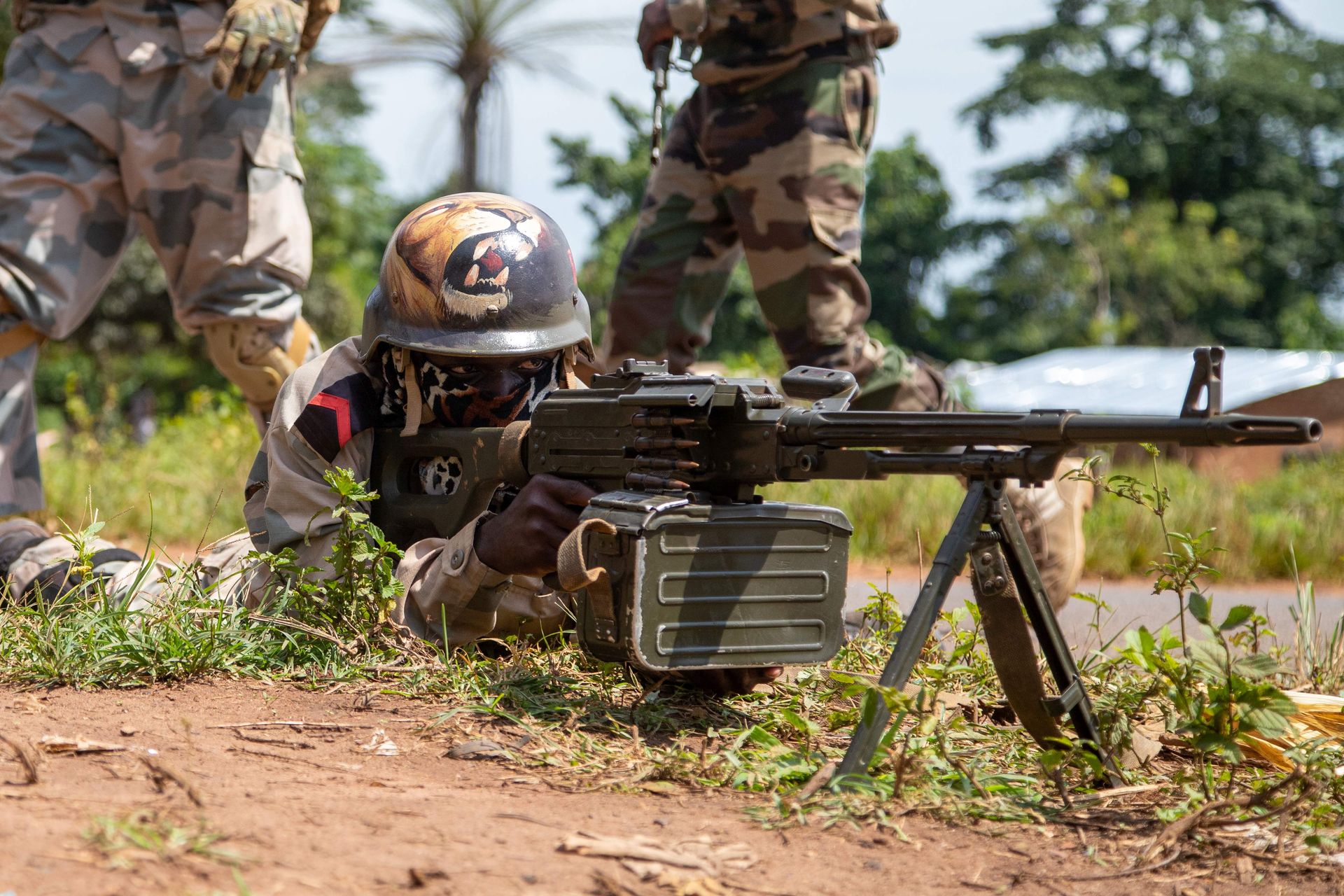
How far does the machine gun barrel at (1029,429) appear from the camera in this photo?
1.84 meters

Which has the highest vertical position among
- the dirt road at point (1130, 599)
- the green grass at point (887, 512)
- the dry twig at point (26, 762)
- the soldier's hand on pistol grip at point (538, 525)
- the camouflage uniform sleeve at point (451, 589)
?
the soldier's hand on pistol grip at point (538, 525)

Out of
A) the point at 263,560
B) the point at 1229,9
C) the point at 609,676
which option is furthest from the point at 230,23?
the point at 1229,9

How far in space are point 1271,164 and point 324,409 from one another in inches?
1642

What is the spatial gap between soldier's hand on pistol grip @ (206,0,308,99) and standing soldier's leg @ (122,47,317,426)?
8.2 inches

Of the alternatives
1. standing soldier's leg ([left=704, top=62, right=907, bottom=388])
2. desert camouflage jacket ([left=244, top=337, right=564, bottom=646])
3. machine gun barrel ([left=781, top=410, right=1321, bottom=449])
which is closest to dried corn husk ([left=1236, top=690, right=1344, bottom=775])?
machine gun barrel ([left=781, top=410, right=1321, bottom=449])

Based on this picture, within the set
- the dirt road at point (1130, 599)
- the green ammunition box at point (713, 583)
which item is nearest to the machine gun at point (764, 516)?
the green ammunition box at point (713, 583)

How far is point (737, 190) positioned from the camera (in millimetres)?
4668

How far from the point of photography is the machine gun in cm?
214

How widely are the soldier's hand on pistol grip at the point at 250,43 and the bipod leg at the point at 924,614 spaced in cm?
267

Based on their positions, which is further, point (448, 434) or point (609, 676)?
point (448, 434)

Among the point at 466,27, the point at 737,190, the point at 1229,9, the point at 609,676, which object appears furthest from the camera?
the point at 1229,9

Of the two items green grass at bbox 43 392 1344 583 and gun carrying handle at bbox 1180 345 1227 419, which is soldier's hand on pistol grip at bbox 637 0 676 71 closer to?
green grass at bbox 43 392 1344 583

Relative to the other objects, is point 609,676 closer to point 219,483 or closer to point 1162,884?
point 1162,884

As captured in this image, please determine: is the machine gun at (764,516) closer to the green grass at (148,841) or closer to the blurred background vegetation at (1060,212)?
the green grass at (148,841)
